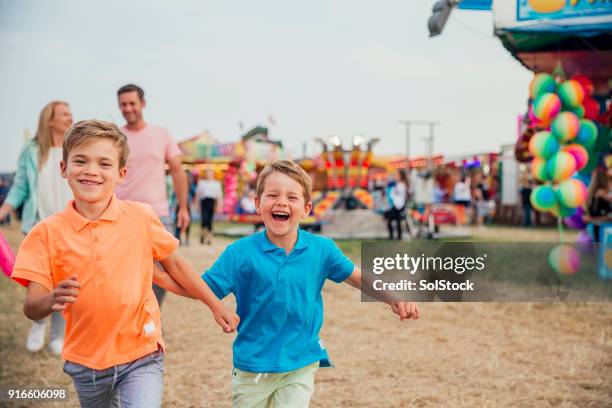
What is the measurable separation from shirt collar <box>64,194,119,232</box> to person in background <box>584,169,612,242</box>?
6.33 metres

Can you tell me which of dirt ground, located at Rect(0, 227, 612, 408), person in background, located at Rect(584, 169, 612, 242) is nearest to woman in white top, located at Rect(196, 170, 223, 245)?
dirt ground, located at Rect(0, 227, 612, 408)

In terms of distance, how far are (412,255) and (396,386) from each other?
2.63 ft

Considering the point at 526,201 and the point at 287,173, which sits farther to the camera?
the point at 526,201

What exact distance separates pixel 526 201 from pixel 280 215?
1559 centimetres

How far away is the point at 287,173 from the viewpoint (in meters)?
2.32

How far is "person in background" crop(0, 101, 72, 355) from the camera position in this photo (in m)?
4.18

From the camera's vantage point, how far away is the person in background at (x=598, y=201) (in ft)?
24.6

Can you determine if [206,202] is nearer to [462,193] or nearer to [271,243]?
[462,193]

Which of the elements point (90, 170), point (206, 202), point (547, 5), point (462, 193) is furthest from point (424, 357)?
point (462, 193)

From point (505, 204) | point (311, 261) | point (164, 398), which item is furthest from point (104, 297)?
point (505, 204)

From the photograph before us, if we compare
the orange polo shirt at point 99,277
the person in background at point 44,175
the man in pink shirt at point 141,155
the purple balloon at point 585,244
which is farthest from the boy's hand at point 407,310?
the purple balloon at point 585,244

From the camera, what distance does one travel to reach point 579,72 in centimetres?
728

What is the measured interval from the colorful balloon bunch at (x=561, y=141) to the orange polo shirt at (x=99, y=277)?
5199 mm

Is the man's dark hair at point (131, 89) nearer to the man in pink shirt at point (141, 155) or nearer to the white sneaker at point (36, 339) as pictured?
the man in pink shirt at point (141, 155)
